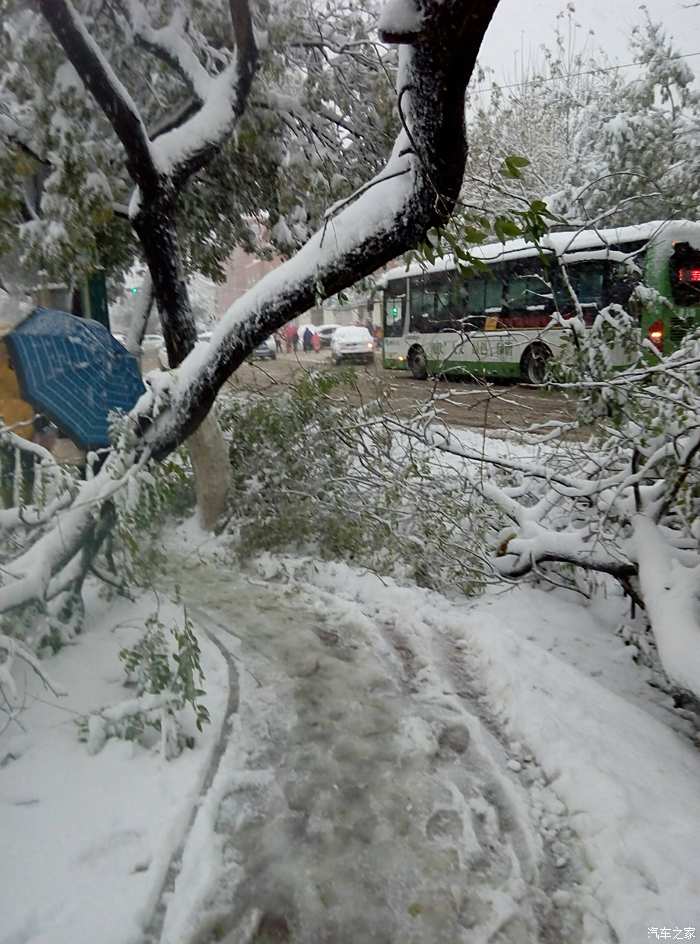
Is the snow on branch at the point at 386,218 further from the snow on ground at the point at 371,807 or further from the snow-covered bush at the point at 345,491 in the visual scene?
the snow-covered bush at the point at 345,491

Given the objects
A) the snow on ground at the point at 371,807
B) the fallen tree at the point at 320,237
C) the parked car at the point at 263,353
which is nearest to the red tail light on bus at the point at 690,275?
the parked car at the point at 263,353

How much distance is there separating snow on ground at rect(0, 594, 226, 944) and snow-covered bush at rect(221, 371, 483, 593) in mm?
2396

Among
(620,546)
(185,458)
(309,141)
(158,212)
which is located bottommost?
(620,546)

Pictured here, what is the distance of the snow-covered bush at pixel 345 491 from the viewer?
5.36 meters

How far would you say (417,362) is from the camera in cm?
1686

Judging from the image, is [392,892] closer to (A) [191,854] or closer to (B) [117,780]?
(A) [191,854]

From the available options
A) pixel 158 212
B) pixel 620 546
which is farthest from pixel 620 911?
pixel 158 212

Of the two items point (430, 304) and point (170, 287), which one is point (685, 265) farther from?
point (170, 287)

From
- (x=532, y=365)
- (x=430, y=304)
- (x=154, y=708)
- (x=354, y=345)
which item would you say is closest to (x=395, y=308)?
(x=430, y=304)

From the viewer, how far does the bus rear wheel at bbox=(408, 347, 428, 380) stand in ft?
53.8

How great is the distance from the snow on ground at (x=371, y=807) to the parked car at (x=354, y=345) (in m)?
16.7

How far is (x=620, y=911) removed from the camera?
224 centimetres

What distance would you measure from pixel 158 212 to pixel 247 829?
14.4ft

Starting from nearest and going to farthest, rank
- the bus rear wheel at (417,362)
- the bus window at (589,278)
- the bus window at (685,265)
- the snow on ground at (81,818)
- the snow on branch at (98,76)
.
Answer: the snow on ground at (81,818) < the snow on branch at (98,76) < the bus window at (589,278) < the bus window at (685,265) < the bus rear wheel at (417,362)
